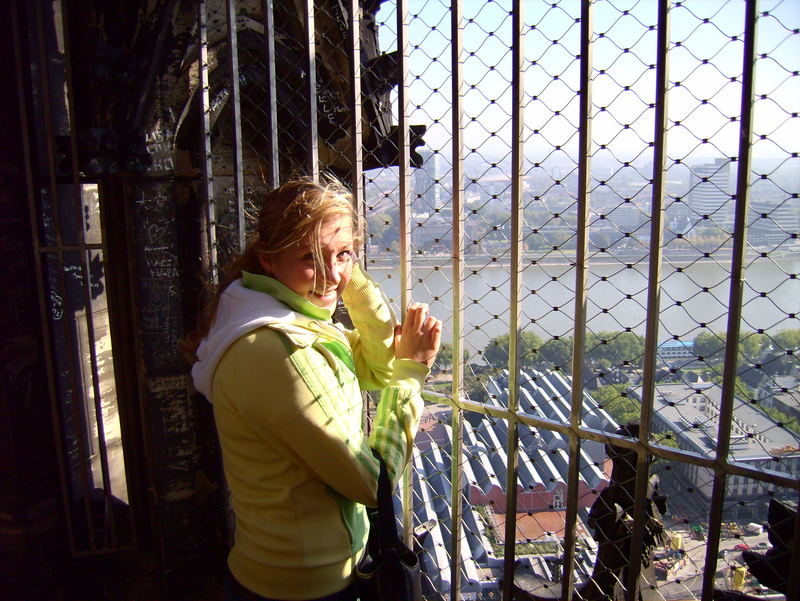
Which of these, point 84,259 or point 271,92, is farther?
point 84,259

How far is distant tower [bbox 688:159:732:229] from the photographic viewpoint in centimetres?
165

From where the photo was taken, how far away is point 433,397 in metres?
2.29

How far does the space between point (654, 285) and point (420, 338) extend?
0.61m

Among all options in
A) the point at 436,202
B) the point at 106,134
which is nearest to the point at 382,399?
the point at 436,202

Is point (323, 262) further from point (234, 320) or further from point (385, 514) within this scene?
point (385, 514)

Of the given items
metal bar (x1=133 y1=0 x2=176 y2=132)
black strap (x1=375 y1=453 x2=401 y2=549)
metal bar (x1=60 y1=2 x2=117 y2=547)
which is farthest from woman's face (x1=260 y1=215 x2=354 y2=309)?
metal bar (x1=60 y1=2 x2=117 y2=547)

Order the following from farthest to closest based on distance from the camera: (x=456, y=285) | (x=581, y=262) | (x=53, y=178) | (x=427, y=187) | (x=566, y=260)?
(x=53, y=178)
(x=427, y=187)
(x=456, y=285)
(x=566, y=260)
(x=581, y=262)

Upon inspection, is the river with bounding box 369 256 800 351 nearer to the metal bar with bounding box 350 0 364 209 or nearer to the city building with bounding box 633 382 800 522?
the city building with bounding box 633 382 800 522

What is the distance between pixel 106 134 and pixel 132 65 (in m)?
0.27

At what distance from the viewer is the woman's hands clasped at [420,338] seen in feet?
5.88

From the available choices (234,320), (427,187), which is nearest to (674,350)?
(427,187)

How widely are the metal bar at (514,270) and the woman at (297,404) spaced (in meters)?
0.32

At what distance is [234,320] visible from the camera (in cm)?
154

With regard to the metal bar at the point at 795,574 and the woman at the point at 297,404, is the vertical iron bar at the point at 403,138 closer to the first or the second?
the woman at the point at 297,404
